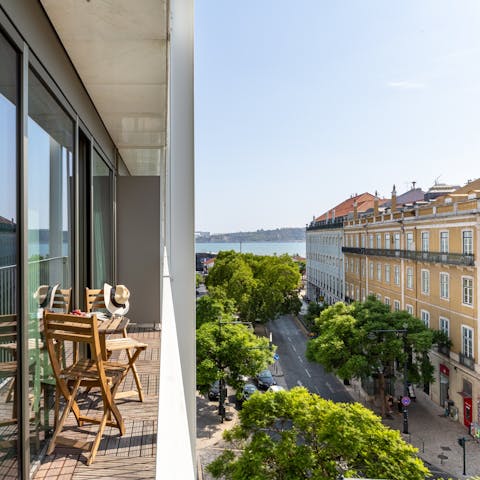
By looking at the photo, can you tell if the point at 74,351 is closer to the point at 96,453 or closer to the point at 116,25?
the point at 96,453

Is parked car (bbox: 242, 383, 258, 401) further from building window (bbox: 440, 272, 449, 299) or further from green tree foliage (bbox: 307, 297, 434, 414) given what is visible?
building window (bbox: 440, 272, 449, 299)

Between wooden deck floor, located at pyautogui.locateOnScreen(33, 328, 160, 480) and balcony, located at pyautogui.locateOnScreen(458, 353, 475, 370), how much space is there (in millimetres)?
16374

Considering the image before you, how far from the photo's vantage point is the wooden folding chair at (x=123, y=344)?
317 cm

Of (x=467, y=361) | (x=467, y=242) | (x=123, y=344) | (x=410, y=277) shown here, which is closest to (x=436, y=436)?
(x=467, y=361)

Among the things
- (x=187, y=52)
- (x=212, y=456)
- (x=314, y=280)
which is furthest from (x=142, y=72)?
(x=314, y=280)

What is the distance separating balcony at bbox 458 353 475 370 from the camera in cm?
1665

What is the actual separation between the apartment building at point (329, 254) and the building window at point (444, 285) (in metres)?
14.8

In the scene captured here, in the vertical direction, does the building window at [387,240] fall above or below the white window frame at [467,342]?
above

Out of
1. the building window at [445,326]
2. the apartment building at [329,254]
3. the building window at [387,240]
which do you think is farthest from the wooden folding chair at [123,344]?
the apartment building at [329,254]

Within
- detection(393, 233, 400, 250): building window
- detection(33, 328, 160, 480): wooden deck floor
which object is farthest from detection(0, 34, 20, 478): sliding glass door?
detection(393, 233, 400, 250): building window

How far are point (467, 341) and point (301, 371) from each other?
7.96 meters

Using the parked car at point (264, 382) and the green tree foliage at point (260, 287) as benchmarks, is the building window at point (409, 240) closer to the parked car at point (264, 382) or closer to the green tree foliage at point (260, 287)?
the green tree foliage at point (260, 287)

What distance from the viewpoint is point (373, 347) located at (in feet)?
58.0

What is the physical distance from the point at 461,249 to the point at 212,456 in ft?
41.7
